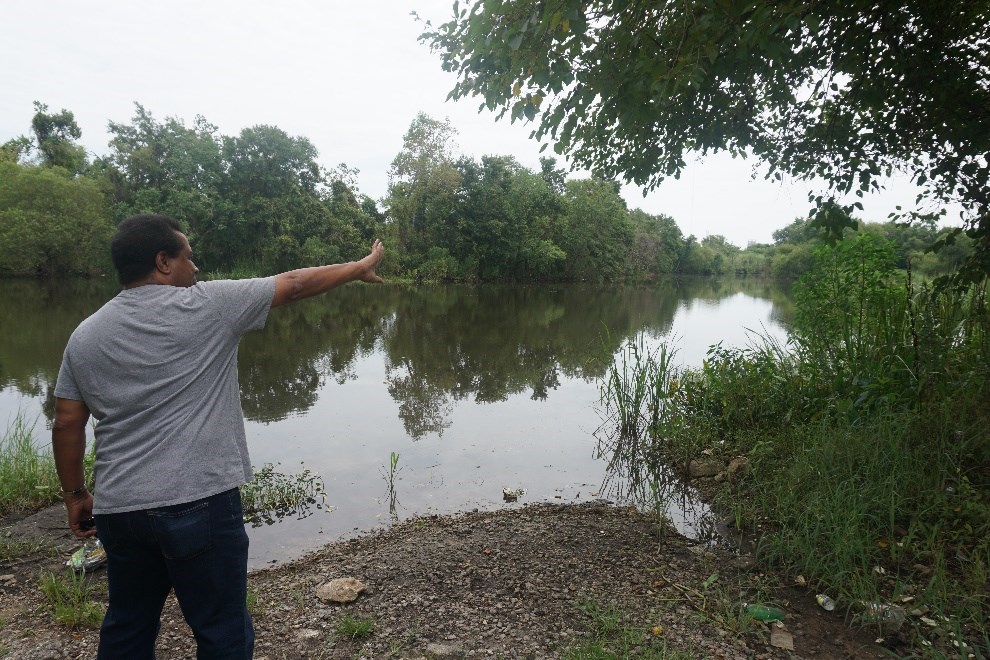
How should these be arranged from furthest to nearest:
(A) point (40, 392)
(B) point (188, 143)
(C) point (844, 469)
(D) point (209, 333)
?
1. (B) point (188, 143)
2. (A) point (40, 392)
3. (C) point (844, 469)
4. (D) point (209, 333)

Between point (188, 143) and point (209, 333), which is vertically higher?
point (188, 143)

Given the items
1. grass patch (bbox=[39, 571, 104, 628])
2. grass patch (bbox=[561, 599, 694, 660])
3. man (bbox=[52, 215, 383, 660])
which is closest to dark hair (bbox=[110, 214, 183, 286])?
man (bbox=[52, 215, 383, 660])

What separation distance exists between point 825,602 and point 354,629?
8.51ft

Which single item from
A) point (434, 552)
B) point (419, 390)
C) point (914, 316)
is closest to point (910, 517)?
point (914, 316)

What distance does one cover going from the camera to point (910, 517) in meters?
3.65

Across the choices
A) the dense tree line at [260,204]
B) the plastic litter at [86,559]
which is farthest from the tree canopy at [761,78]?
the dense tree line at [260,204]

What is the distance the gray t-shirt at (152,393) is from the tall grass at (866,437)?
132 inches

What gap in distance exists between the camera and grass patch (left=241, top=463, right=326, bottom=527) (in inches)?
201

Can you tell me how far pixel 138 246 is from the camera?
6.08 feet

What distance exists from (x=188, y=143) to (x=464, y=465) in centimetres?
4006

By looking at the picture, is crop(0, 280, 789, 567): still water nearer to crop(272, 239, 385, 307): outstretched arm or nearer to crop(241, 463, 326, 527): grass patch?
crop(241, 463, 326, 527): grass patch

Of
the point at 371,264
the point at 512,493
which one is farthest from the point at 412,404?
the point at 371,264

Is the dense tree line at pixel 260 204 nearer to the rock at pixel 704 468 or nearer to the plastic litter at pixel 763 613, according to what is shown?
the rock at pixel 704 468

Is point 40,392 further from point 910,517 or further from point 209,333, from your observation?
point 910,517
